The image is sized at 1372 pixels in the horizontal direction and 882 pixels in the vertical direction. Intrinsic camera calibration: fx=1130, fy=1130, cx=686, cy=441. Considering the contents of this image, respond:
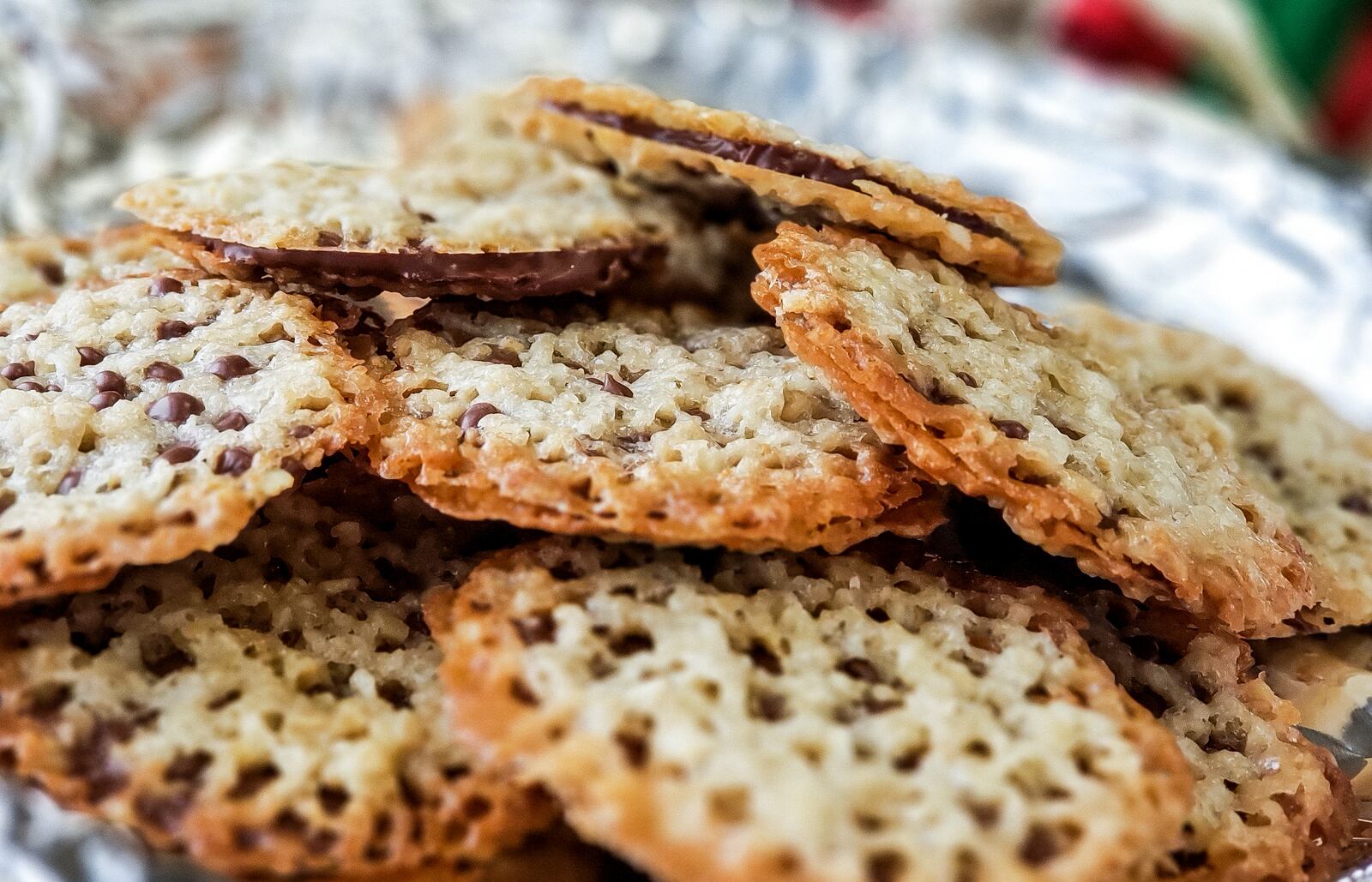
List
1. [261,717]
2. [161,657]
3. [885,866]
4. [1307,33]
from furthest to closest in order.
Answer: [1307,33] < [161,657] < [261,717] < [885,866]

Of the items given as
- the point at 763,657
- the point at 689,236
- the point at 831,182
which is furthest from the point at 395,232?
the point at 763,657

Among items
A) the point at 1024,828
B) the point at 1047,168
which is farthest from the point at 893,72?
the point at 1024,828

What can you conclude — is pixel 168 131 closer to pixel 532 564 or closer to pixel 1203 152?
pixel 532 564

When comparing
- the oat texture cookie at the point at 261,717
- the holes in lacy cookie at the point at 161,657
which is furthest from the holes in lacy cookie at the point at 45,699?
the holes in lacy cookie at the point at 161,657

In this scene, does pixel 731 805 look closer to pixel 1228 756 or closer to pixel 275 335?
pixel 1228 756

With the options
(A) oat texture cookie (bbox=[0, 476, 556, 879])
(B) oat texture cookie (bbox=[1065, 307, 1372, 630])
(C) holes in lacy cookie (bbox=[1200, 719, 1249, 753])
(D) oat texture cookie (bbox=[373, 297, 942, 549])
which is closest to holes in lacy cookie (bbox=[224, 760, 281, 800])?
(A) oat texture cookie (bbox=[0, 476, 556, 879])

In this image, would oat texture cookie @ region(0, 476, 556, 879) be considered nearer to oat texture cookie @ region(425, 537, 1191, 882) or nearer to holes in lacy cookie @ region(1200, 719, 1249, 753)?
oat texture cookie @ region(425, 537, 1191, 882)
